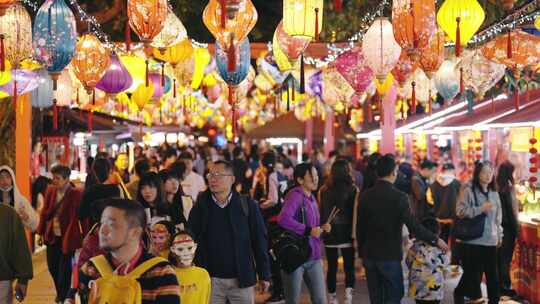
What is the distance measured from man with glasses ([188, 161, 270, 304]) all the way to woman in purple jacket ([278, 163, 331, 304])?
1.36m

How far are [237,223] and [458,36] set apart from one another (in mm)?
2882

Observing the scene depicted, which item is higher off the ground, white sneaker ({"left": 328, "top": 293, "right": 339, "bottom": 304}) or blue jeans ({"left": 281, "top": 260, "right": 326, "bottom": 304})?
blue jeans ({"left": 281, "top": 260, "right": 326, "bottom": 304})

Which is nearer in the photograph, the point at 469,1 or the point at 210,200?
the point at 210,200

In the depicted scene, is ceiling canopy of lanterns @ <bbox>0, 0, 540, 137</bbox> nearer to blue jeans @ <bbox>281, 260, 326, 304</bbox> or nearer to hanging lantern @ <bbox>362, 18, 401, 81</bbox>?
hanging lantern @ <bbox>362, 18, 401, 81</bbox>

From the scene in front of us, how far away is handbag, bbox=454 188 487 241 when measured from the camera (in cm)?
947

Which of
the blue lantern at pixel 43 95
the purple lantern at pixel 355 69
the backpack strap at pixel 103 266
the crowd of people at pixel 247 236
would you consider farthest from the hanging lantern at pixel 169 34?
the backpack strap at pixel 103 266

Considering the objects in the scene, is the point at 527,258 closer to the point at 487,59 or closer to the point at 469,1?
the point at 487,59

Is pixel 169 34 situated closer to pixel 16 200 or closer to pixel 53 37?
pixel 53 37

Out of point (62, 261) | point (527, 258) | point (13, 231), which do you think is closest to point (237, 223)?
point (13, 231)

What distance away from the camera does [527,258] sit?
1101cm

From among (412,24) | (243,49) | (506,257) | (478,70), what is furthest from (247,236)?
(478,70)

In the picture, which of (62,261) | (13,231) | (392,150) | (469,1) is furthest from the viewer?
(392,150)

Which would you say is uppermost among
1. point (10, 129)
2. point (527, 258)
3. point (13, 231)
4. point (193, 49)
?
point (193, 49)

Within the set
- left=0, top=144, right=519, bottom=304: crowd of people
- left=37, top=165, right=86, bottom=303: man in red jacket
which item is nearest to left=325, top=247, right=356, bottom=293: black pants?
left=0, top=144, right=519, bottom=304: crowd of people
